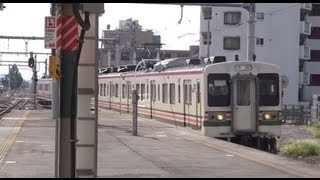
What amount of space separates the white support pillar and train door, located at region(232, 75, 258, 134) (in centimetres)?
1075

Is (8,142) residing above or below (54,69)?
below

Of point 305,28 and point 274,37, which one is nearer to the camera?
point 274,37

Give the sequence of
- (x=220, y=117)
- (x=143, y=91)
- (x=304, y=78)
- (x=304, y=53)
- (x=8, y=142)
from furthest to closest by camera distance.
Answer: (x=304, y=78)
(x=304, y=53)
(x=143, y=91)
(x=220, y=117)
(x=8, y=142)

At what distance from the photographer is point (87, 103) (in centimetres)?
971

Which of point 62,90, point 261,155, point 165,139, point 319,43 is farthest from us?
point 319,43

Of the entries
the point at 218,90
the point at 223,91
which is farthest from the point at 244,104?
the point at 218,90

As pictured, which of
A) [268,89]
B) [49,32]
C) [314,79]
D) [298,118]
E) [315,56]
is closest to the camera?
[49,32]

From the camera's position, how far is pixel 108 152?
15.8 m

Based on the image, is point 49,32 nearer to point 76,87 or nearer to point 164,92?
point 76,87

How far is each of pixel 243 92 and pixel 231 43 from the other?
43.4 m

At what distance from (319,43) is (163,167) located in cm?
5913

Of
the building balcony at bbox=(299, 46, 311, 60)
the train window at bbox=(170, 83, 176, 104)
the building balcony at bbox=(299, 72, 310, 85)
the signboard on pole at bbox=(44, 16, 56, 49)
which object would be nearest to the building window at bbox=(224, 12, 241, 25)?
the building balcony at bbox=(299, 46, 311, 60)

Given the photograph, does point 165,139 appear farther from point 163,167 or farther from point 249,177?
point 249,177

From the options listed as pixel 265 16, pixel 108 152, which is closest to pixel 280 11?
pixel 265 16
